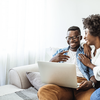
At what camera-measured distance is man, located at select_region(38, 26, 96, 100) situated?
1129 mm

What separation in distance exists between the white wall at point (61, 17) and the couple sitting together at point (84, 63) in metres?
0.68

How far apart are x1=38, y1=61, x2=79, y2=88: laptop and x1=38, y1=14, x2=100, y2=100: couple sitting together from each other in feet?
0.19

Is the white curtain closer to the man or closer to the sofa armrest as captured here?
the sofa armrest

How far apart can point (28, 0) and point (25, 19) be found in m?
0.31

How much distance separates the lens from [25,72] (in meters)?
1.64

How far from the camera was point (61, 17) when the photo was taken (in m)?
2.40

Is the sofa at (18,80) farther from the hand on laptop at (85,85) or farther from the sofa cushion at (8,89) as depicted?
the hand on laptop at (85,85)

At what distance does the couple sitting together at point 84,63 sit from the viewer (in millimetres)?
1139

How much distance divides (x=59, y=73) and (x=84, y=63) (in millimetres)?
391

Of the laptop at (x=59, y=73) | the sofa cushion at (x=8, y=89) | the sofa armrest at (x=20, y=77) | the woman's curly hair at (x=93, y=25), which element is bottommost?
the sofa cushion at (x=8, y=89)

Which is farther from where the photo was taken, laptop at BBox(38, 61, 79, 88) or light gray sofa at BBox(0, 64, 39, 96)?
light gray sofa at BBox(0, 64, 39, 96)

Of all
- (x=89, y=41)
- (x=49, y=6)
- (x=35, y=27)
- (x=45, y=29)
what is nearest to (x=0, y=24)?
(x=35, y=27)

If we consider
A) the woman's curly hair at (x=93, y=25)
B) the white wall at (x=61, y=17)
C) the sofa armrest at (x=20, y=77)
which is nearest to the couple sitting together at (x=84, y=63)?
the woman's curly hair at (x=93, y=25)

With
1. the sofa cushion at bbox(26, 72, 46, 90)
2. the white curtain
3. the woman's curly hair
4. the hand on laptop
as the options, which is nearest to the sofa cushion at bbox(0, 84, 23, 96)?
the sofa cushion at bbox(26, 72, 46, 90)
